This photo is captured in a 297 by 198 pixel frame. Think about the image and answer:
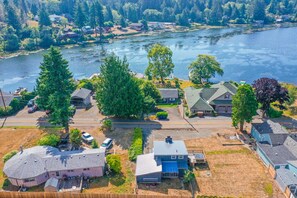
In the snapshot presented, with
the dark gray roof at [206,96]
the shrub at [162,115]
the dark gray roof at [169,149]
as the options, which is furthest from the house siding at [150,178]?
the dark gray roof at [206,96]

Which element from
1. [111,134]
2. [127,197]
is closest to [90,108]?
[111,134]

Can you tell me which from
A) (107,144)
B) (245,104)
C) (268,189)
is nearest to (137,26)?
(245,104)

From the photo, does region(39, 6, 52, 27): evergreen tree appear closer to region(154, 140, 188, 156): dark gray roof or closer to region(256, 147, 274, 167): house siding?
region(154, 140, 188, 156): dark gray roof

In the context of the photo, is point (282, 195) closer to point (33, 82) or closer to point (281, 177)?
point (281, 177)

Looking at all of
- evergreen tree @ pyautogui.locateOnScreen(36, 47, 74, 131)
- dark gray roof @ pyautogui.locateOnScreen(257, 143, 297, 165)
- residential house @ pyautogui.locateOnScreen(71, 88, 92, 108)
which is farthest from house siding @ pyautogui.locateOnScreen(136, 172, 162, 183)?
residential house @ pyautogui.locateOnScreen(71, 88, 92, 108)

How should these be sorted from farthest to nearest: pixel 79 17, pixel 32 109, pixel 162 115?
1. pixel 79 17
2. pixel 32 109
3. pixel 162 115

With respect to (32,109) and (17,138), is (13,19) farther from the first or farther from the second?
(17,138)
